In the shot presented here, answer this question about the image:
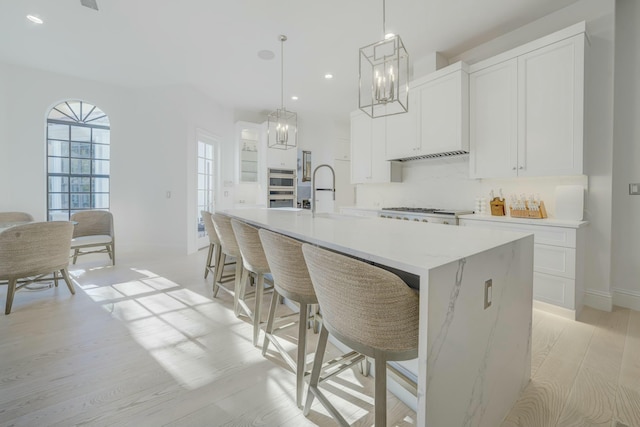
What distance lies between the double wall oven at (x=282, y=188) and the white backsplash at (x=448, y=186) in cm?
204

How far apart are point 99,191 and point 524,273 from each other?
21.2ft

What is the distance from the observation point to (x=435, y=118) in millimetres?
3535

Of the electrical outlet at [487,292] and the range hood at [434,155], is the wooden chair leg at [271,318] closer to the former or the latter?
the electrical outlet at [487,292]

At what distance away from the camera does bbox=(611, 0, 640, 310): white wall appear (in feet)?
8.40

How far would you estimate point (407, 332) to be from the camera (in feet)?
3.20

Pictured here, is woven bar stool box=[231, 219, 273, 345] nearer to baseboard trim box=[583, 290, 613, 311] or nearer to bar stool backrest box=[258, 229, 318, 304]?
bar stool backrest box=[258, 229, 318, 304]

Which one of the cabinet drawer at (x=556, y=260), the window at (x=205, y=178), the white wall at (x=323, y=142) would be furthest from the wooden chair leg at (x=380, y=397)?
the white wall at (x=323, y=142)

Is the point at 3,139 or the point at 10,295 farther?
the point at 3,139

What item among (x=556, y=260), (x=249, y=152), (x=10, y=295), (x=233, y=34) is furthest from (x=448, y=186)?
(x=10, y=295)

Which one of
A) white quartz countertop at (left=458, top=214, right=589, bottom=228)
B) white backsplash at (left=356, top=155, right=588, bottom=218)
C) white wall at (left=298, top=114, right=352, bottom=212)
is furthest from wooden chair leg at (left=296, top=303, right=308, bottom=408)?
white wall at (left=298, top=114, right=352, bottom=212)

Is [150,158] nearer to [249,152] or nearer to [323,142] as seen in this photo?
[249,152]

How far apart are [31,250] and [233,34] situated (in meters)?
3.03

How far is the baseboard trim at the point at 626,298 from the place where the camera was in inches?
102

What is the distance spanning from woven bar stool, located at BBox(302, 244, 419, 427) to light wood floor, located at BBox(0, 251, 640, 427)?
61 cm
